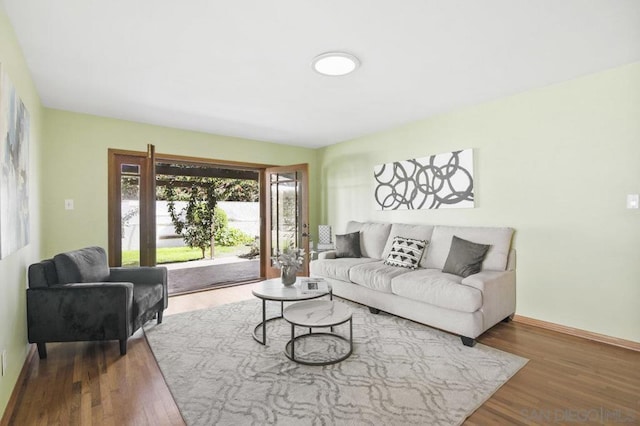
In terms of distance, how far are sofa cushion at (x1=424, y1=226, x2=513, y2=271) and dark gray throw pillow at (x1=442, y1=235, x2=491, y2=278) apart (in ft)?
0.32

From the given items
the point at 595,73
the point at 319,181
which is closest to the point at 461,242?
the point at 595,73

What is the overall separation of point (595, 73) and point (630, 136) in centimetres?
Answer: 64

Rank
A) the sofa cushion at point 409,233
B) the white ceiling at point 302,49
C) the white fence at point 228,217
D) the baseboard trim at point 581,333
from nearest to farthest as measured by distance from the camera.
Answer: the white ceiling at point 302,49 → the baseboard trim at point 581,333 → the sofa cushion at point 409,233 → the white fence at point 228,217

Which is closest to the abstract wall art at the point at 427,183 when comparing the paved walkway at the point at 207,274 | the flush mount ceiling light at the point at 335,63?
the flush mount ceiling light at the point at 335,63

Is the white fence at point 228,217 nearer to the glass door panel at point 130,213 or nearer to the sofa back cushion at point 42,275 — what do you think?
the glass door panel at point 130,213

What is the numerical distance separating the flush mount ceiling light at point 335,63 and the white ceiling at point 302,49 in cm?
6

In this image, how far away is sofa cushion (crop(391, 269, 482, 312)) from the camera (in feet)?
8.68

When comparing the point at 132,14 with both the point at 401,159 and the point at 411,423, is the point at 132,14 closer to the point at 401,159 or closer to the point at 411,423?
the point at 411,423

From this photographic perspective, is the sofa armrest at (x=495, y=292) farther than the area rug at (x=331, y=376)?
Yes

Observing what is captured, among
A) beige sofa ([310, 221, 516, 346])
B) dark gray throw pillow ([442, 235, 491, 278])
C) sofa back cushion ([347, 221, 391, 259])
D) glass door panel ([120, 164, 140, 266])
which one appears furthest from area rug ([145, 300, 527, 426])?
glass door panel ([120, 164, 140, 266])

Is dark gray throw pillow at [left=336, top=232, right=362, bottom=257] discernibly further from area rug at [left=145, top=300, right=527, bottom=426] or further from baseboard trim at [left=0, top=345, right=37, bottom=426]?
baseboard trim at [left=0, top=345, right=37, bottom=426]

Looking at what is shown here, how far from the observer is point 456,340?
278 centimetres

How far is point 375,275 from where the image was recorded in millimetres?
3436

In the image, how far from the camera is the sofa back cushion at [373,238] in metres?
4.30
